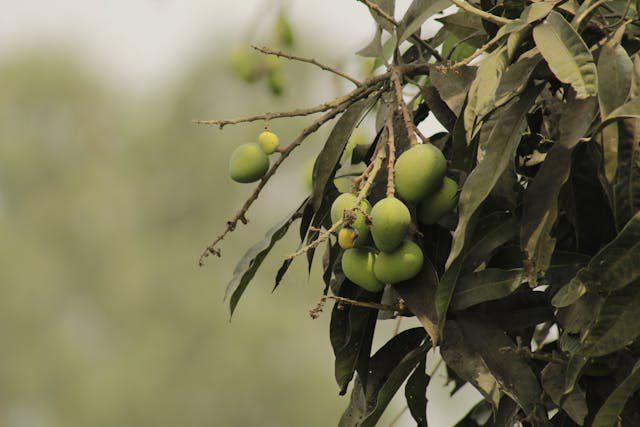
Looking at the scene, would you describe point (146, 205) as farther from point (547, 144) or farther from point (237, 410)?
point (547, 144)

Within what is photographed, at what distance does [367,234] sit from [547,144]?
0.20m

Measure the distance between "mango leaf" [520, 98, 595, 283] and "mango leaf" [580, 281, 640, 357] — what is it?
0.06m

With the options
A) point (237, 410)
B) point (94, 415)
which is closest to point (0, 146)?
point (94, 415)

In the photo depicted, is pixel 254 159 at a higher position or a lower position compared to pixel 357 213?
higher

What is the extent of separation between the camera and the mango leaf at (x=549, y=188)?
2.63ft

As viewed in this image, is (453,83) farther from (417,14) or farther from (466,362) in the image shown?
(466,362)

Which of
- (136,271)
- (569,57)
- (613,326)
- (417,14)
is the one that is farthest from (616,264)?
(136,271)

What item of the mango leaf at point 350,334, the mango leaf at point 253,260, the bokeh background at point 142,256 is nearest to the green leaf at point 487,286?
the mango leaf at point 350,334

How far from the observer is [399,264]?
88cm

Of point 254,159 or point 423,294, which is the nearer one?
point 423,294

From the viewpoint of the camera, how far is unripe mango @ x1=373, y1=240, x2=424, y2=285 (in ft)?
2.88

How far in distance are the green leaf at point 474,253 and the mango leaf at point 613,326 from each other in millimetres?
117

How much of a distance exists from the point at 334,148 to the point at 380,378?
228 millimetres

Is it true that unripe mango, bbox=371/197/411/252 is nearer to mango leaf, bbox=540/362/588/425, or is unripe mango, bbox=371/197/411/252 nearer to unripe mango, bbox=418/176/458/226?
unripe mango, bbox=418/176/458/226
